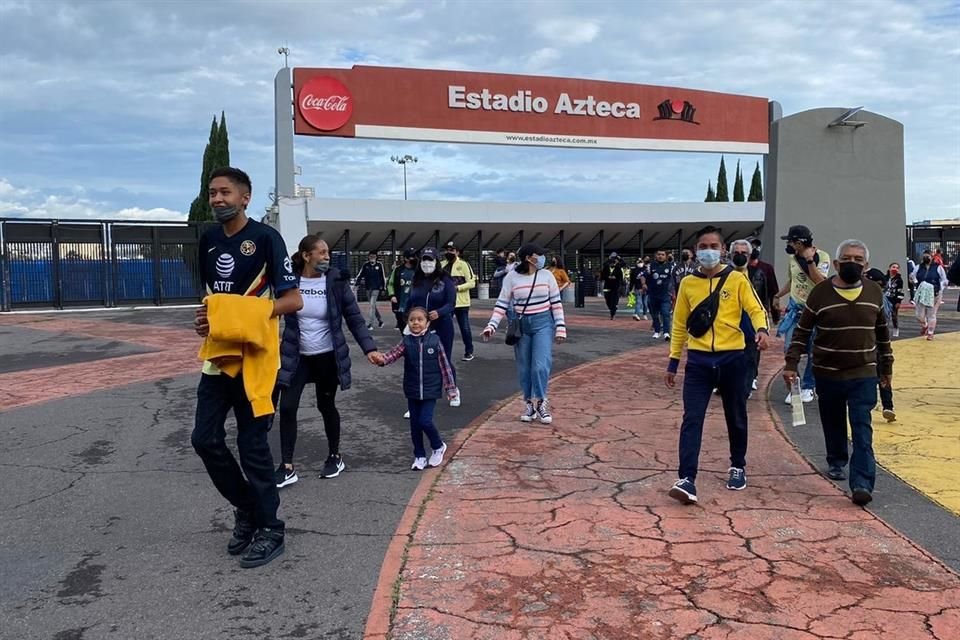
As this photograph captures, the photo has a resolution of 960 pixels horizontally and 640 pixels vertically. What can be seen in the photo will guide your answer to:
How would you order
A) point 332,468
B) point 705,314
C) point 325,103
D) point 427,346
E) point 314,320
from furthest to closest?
point 325,103 → point 427,346 → point 332,468 → point 314,320 → point 705,314

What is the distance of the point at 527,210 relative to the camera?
2916 cm

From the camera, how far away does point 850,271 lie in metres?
4.83

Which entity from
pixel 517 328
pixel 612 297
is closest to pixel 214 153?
pixel 612 297

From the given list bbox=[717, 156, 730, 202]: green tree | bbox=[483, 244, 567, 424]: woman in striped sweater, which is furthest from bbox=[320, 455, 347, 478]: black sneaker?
bbox=[717, 156, 730, 202]: green tree

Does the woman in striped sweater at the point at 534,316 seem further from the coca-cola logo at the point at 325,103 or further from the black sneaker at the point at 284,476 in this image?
the coca-cola logo at the point at 325,103

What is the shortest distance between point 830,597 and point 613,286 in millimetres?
15424

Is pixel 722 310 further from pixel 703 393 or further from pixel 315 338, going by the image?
pixel 315 338

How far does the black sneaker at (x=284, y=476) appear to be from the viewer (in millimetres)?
5195

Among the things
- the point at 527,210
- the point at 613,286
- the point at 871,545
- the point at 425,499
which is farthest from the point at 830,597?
the point at 527,210

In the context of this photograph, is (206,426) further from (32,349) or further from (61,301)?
(61,301)

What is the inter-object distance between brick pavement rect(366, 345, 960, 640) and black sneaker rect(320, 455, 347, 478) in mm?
712

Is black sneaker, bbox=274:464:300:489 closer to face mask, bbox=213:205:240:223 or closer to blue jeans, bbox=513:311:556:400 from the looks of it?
face mask, bbox=213:205:240:223

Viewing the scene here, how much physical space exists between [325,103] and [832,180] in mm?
15947

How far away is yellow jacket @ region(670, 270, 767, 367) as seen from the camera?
15.8 ft
